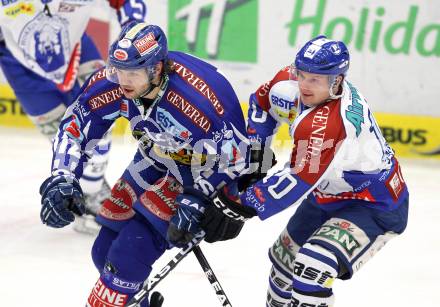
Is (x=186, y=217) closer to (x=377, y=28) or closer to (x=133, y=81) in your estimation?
(x=133, y=81)

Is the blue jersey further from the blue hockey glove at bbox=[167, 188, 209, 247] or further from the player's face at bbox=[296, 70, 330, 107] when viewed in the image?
the player's face at bbox=[296, 70, 330, 107]

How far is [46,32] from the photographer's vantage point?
5332 mm

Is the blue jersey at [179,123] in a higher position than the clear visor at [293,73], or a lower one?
lower

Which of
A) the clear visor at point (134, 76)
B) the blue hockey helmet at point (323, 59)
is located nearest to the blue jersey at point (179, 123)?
the clear visor at point (134, 76)

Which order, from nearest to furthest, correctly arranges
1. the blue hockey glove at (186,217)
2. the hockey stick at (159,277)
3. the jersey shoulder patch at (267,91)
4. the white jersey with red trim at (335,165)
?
the white jersey with red trim at (335,165) < the blue hockey glove at (186,217) < the hockey stick at (159,277) < the jersey shoulder patch at (267,91)

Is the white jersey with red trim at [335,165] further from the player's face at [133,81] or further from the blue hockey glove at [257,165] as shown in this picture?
the player's face at [133,81]

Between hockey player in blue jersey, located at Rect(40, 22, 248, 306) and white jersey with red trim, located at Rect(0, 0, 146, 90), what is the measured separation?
1809 mm

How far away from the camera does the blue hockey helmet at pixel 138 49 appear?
3256mm

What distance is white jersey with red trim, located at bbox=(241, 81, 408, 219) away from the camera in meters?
3.20

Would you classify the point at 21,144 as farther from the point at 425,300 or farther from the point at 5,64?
the point at 425,300

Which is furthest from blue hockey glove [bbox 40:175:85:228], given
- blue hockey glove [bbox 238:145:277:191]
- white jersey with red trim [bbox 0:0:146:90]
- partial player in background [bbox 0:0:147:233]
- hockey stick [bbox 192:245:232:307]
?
white jersey with red trim [bbox 0:0:146:90]

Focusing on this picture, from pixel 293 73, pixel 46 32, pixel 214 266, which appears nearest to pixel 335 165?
pixel 293 73

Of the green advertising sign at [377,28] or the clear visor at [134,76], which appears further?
the green advertising sign at [377,28]

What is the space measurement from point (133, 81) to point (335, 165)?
0.76 metres
